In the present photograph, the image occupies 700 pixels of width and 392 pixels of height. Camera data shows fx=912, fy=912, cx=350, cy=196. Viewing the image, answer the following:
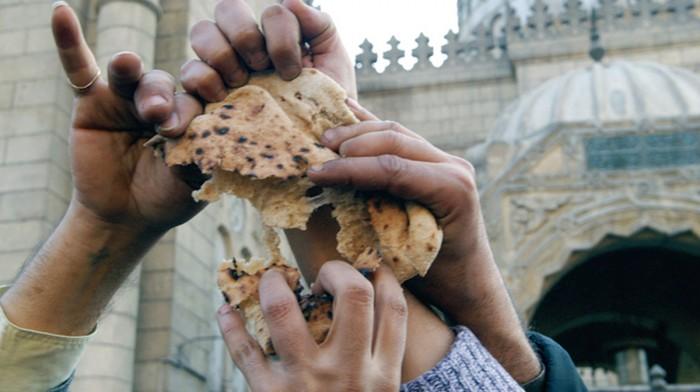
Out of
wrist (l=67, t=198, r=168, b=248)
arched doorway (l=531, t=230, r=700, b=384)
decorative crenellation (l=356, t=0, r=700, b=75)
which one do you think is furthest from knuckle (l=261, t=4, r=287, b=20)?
decorative crenellation (l=356, t=0, r=700, b=75)

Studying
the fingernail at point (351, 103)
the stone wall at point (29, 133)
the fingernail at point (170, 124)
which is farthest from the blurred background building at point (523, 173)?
the fingernail at point (351, 103)

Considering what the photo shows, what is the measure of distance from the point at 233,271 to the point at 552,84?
12.2 m

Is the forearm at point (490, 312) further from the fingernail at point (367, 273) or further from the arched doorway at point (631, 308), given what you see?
the arched doorway at point (631, 308)

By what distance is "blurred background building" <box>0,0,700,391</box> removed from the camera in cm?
789

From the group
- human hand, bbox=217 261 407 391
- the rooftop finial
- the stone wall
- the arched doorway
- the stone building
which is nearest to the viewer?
human hand, bbox=217 261 407 391

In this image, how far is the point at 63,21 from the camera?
157cm

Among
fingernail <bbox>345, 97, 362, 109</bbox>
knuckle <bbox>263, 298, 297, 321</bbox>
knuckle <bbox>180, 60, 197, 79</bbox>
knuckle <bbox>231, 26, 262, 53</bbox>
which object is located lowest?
knuckle <bbox>263, 298, 297, 321</bbox>

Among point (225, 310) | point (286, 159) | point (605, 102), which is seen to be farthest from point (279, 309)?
point (605, 102)

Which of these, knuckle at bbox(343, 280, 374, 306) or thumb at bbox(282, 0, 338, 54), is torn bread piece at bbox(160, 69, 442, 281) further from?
knuckle at bbox(343, 280, 374, 306)

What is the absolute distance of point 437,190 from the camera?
4.65ft

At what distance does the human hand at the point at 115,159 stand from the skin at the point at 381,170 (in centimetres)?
21

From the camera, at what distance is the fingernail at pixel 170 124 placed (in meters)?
1.50

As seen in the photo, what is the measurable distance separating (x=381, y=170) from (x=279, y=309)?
0.27 m

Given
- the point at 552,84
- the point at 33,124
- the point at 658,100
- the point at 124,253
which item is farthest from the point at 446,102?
the point at 124,253
